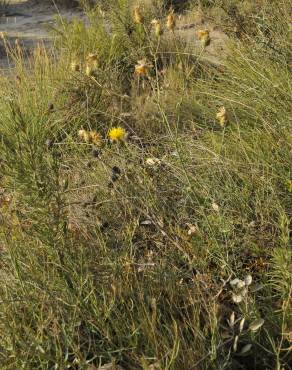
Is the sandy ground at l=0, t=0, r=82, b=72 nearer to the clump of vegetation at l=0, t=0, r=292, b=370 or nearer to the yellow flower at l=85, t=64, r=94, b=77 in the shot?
the yellow flower at l=85, t=64, r=94, b=77

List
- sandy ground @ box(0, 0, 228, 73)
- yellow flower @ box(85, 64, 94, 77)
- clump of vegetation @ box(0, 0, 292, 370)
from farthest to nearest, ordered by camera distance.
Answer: sandy ground @ box(0, 0, 228, 73)
yellow flower @ box(85, 64, 94, 77)
clump of vegetation @ box(0, 0, 292, 370)

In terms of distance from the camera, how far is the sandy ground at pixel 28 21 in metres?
5.92

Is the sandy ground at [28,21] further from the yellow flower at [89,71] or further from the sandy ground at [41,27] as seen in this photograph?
the yellow flower at [89,71]

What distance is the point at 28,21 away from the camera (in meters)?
7.46

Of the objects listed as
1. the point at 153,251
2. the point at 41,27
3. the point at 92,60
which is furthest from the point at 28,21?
the point at 153,251

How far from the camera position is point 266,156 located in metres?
2.10

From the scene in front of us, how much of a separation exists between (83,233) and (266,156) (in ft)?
2.80

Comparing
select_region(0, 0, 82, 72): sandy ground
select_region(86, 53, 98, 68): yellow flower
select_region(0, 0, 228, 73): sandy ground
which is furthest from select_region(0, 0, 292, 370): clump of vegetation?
select_region(0, 0, 82, 72): sandy ground

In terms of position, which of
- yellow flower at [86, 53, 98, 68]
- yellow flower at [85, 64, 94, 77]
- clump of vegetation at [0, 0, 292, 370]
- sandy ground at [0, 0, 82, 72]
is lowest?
sandy ground at [0, 0, 82, 72]

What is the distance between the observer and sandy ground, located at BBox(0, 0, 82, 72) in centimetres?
592

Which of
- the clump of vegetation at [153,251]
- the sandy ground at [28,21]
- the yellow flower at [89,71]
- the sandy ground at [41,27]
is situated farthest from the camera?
the sandy ground at [28,21]

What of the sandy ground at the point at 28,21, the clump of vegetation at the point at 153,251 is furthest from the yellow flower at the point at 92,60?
the sandy ground at the point at 28,21

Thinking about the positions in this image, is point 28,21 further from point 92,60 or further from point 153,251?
point 153,251

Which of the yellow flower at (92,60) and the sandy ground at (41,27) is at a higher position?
the yellow flower at (92,60)
